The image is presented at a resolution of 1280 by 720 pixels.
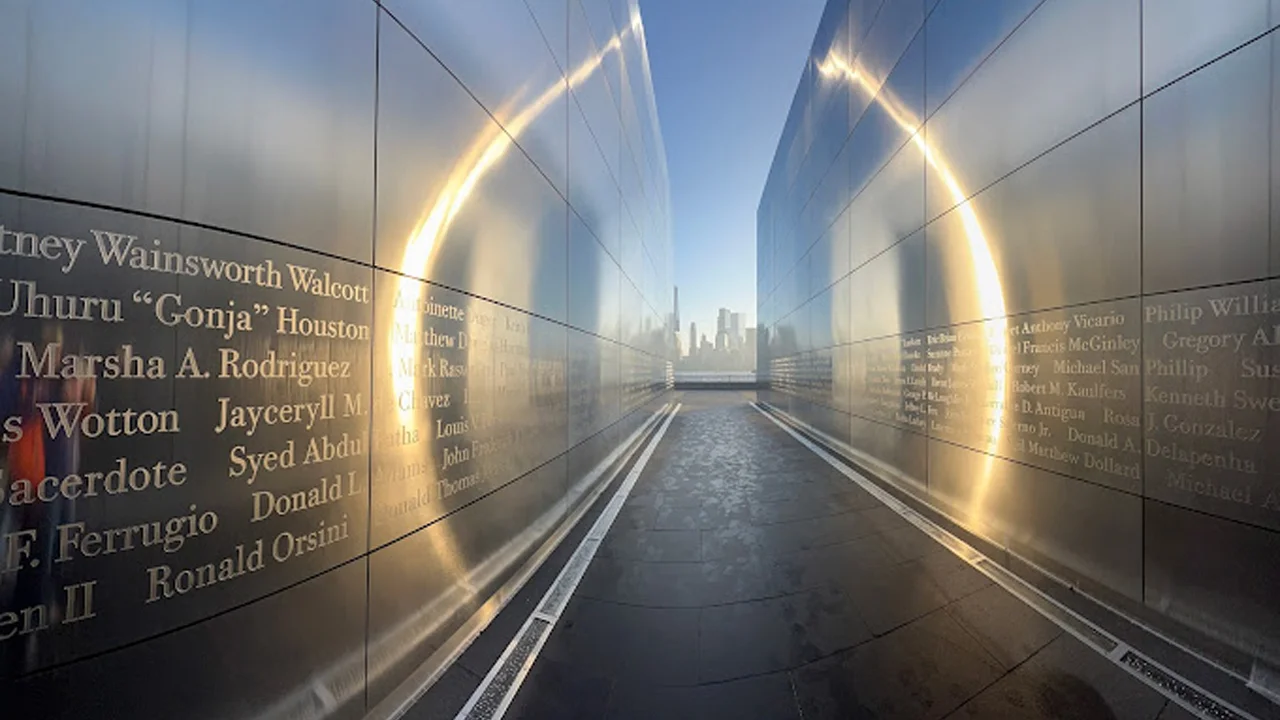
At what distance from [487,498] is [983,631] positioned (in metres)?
4.55

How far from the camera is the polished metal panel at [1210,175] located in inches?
132

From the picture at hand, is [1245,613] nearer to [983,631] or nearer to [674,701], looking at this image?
[983,631]

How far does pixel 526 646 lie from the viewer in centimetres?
371

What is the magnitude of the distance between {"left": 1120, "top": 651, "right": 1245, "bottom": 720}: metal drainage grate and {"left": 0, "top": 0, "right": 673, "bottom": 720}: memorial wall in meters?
5.22

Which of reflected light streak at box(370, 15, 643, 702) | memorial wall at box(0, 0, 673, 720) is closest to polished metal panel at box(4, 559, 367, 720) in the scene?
memorial wall at box(0, 0, 673, 720)

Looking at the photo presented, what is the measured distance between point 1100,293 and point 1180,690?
3315 millimetres

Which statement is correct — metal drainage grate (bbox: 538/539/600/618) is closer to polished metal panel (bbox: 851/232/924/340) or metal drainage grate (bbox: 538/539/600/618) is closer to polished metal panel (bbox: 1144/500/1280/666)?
polished metal panel (bbox: 1144/500/1280/666)

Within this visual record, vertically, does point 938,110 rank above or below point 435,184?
above

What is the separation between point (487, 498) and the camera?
4.66 metres

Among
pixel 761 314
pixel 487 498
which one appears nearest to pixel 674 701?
Answer: pixel 487 498

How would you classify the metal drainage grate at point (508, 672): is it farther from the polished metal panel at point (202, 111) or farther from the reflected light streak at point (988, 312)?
the reflected light streak at point (988, 312)

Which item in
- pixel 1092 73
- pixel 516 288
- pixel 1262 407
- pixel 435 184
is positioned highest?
pixel 1092 73

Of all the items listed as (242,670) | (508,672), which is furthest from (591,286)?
(242,670)

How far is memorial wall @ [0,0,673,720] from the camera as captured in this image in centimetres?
191
